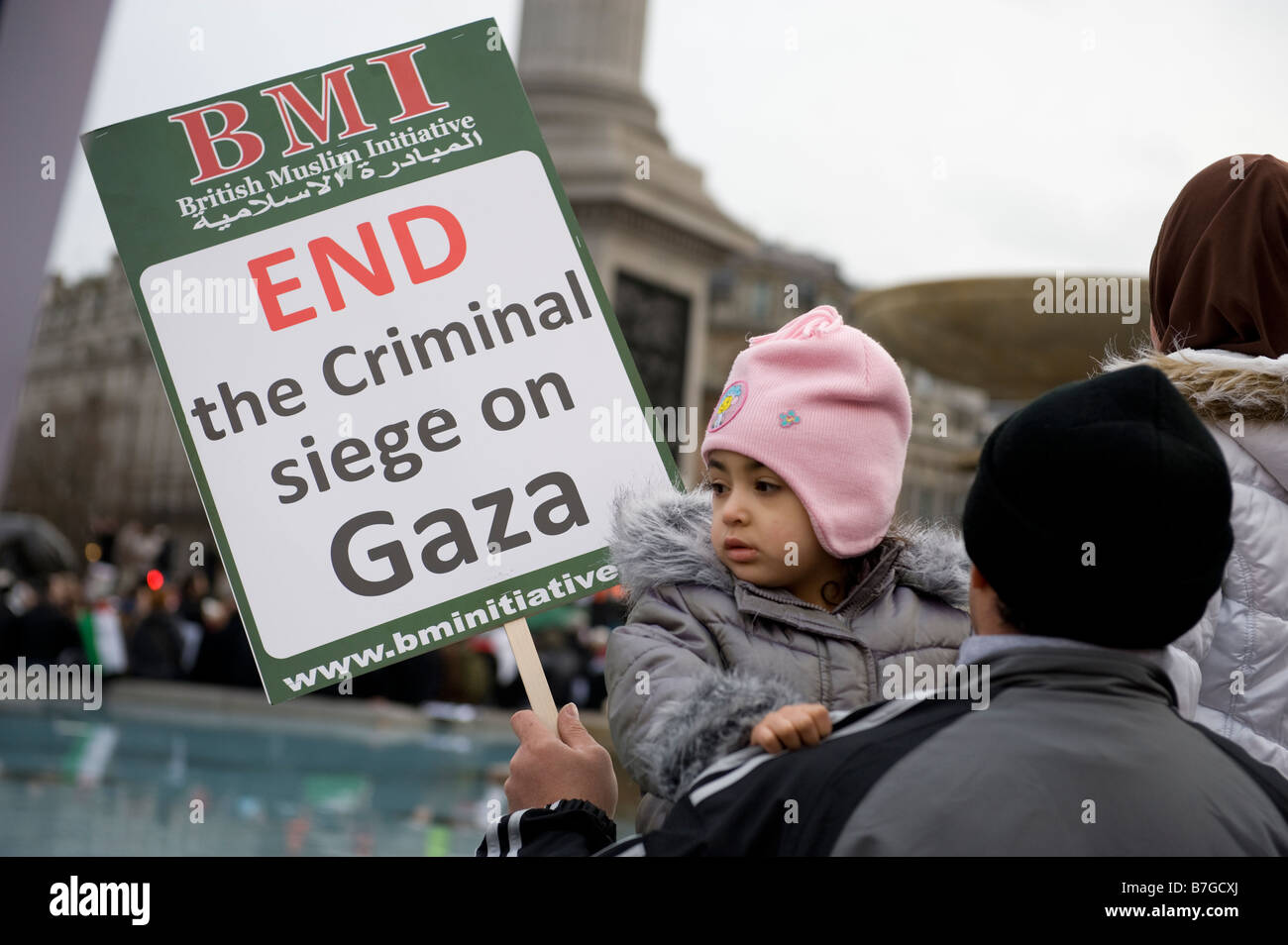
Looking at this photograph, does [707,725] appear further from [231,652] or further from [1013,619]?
[231,652]

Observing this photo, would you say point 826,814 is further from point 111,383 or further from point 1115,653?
point 111,383

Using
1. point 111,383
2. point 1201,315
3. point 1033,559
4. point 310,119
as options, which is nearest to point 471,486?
point 310,119

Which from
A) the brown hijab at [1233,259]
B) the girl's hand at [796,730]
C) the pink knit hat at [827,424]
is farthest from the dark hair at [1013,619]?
the brown hijab at [1233,259]

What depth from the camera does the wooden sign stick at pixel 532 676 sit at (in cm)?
259

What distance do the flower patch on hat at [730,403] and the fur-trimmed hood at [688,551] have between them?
16 centimetres

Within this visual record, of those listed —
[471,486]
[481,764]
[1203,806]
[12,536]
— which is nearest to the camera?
[1203,806]

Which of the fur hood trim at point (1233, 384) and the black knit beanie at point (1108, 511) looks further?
the fur hood trim at point (1233, 384)

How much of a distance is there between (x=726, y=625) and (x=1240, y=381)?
0.94 m

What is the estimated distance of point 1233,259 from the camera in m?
2.59

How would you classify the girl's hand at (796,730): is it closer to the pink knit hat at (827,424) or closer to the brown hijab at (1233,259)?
the pink knit hat at (827,424)

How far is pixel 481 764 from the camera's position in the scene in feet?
45.3
